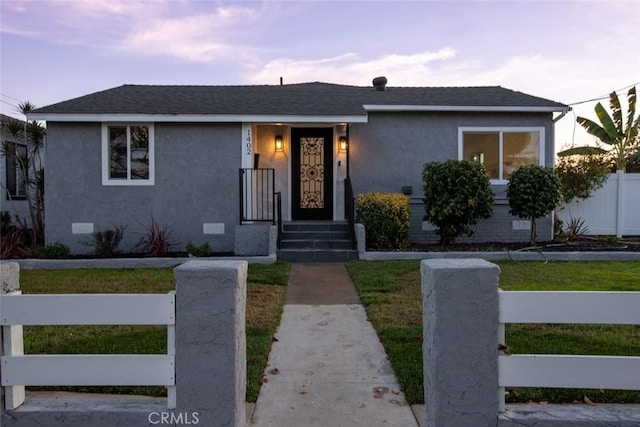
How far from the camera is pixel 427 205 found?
10.1 metres

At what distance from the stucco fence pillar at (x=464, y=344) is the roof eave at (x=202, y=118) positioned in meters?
8.28

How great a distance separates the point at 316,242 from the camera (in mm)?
9867

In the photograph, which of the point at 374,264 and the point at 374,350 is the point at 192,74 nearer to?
the point at 374,264

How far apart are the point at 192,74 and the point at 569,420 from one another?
17.3 m

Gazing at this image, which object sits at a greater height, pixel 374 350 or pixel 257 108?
pixel 257 108

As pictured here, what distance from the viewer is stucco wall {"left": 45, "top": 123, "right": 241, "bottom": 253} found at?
10453 millimetres

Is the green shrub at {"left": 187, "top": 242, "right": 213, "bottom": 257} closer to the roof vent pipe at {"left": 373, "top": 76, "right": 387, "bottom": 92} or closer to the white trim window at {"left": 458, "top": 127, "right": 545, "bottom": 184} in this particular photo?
the white trim window at {"left": 458, "top": 127, "right": 545, "bottom": 184}

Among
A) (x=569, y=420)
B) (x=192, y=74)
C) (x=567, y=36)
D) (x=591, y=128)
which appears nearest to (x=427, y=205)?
(x=567, y=36)

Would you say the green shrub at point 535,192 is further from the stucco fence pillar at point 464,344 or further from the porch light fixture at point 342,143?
the stucco fence pillar at point 464,344

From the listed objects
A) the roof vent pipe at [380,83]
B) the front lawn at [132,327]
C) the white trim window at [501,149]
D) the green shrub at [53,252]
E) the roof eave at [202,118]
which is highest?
the roof vent pipe at [380,83]

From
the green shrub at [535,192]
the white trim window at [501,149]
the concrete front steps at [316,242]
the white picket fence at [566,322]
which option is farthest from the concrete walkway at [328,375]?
the white trim window at [501,149]

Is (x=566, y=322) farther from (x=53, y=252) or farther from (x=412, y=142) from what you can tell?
(x=53, y=252)

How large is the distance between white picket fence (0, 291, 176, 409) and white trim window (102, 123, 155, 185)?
850 centimetres

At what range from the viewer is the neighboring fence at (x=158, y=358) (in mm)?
2457
